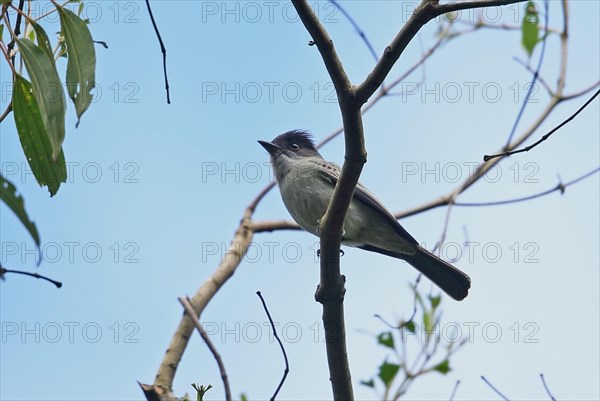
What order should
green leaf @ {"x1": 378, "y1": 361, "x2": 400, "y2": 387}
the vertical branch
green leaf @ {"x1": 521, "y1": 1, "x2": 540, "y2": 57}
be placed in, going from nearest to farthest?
the vertical branch, green leaf @ {"x1": 378, "y1": 361, "x2": 400, "y2": 387}, green leaf @ {"x1": 521, "y1": 1, "x2": 540, "y2": 57}

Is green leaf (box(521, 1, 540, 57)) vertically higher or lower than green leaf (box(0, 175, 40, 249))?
higher

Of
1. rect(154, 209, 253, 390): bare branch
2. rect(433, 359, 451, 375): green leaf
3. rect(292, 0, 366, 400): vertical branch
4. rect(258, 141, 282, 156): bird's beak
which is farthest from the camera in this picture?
rect(258, 141, 282, 156): bird's beak

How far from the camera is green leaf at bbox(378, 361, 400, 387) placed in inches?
168

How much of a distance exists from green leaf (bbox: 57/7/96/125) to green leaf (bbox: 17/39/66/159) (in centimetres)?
16

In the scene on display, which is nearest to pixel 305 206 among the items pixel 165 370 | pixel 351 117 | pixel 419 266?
pixel 419 266

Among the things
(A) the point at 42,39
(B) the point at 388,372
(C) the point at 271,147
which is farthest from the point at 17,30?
(C) the point at 271,147

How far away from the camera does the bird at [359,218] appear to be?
6.24m

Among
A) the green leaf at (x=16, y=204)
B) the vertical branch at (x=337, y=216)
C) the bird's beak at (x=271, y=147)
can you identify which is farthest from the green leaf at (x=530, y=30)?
the green leaf at (x=16, y=204)

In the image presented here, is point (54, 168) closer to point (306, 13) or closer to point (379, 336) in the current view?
point (306, 13)

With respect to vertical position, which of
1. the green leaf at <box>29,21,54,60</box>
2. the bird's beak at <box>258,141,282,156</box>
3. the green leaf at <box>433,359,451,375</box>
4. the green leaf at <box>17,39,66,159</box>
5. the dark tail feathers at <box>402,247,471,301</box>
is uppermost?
the green leaf at <box>29,21,54,60</box>

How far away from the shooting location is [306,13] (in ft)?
11.1

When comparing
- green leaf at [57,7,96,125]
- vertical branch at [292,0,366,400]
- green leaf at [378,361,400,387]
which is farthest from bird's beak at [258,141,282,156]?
green leaf at [57,7,96,125]

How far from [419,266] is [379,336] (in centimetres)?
209

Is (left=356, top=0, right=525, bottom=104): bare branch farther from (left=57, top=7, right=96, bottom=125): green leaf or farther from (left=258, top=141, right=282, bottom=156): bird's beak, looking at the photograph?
(left=258, top=141, right=282, bottom=156): bird's beak
